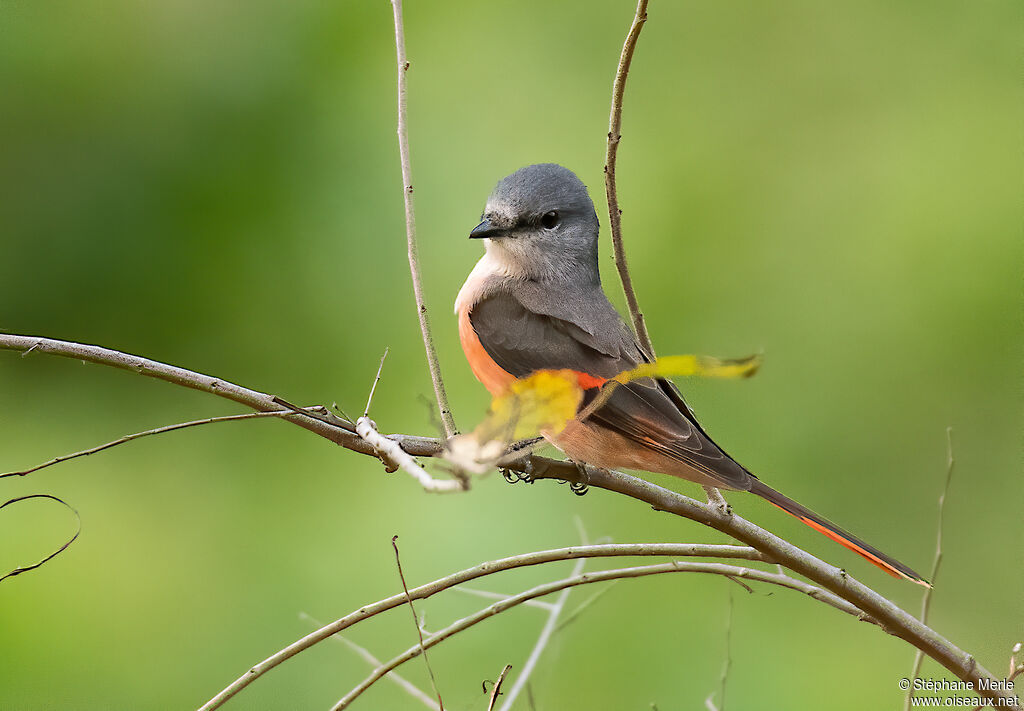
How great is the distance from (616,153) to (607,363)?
1.80 feet

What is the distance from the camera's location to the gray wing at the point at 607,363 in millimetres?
1535

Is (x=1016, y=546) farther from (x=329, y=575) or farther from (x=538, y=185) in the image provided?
(x=329, y=575)

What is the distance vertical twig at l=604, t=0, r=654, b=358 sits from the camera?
106 centimetres

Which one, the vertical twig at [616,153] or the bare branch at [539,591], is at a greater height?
the vertical twig at [616,153]

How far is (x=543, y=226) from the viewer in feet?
5.82

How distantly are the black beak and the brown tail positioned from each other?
2.08ft

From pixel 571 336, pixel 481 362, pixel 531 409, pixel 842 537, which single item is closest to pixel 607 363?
pixel 571 336

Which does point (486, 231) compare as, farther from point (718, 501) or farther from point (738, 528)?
point (738, 528)

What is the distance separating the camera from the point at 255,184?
2877mm

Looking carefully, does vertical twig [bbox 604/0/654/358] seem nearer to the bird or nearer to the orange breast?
the bird

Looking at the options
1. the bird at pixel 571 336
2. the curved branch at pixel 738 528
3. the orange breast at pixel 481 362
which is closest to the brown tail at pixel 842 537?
the bird at pixel 571 336

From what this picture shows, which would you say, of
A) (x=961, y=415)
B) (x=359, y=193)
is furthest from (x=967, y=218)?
(x=359, y=193)

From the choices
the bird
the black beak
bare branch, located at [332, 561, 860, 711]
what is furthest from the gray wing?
bare branch, located at [332, 561, 860, 711]

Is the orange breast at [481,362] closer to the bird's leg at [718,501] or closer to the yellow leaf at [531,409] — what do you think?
the bird's leg at [718,501]
